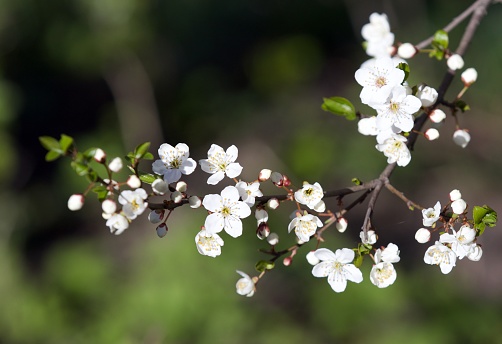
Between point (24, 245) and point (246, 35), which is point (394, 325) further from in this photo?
point (246, 35)

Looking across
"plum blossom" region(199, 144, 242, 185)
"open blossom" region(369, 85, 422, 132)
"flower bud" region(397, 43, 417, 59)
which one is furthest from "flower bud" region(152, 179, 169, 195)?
"flower bud" region(397, 43, 417, 59)

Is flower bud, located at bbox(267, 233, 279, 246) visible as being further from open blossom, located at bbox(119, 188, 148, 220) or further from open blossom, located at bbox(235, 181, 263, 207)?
open blossom, located at bbox(119, 188, 148, 220)

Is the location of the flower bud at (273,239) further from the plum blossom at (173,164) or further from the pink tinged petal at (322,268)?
the plum blossom at (173,164)

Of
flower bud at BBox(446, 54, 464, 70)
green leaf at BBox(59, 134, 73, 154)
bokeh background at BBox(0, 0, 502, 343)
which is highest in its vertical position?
green leaf at BBox(59, 134, 73, 154)

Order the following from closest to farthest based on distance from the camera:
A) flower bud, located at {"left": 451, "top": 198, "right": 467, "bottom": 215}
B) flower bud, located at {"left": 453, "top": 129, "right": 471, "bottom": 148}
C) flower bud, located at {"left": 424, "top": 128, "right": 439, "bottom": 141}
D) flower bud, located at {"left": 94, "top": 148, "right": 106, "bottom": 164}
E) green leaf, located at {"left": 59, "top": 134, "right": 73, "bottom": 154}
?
green leaf, located at {"left": 59, "top": 134, "right": 73, "bottom": 154} → flower bud, located at {"left": 94, "top": 148, "right": 106, "bottom": 164} → flower bud, located at {"left": 451, "top": 198, "right": 467, "bottom": 215} → flower bud, located at {"left": 424, "top": 128, "right": 439, "bottom": 141} → flower bud, located at {"left": 453, "top": 129, "right": 471, "bottom": 148}

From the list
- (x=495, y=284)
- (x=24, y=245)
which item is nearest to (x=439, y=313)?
(x=495, y=284)

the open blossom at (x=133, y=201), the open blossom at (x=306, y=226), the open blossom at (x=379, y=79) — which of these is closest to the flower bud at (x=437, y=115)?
the open blossom at (x=379, y=79)
